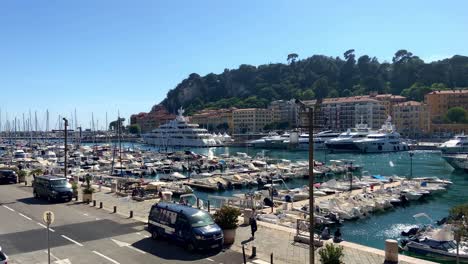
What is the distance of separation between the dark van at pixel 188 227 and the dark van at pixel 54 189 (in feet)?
37.2

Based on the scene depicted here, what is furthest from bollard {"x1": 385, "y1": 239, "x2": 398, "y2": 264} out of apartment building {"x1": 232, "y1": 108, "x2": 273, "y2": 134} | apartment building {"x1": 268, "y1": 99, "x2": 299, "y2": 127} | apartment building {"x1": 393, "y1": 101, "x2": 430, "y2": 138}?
apartment building {"x1": 232, "y1": 108, "x2": 273, "y2": 134}

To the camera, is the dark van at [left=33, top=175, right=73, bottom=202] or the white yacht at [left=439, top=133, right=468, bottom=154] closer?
the dark van at [left=33, top=175, right=73, bottom=202]

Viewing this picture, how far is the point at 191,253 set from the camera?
14.4 metres

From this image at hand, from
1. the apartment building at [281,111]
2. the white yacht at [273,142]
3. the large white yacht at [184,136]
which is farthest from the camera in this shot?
the apartment building at [281,111]

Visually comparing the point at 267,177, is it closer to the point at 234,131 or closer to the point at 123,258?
the point at 123,258

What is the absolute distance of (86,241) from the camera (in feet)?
52.6

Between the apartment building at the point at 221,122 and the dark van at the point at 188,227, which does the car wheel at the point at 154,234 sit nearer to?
the dark van at the point at 188,227

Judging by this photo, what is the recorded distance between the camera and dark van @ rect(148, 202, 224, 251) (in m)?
14.3

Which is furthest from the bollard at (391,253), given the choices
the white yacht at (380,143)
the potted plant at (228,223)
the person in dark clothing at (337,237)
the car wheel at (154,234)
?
the white yacht at (380,143)

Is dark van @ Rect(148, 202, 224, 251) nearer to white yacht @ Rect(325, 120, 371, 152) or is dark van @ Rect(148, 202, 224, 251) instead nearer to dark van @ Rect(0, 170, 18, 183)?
dark van @ Rect(0, 170, 18, 183)

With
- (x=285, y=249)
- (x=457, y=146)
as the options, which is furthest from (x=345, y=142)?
(x=285, y=249)

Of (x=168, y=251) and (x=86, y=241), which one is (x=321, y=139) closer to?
(x=86, y=241)

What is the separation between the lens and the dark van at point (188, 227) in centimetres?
1427

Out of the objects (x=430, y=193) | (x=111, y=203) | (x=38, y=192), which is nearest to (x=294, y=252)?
(x=111, y=203)
